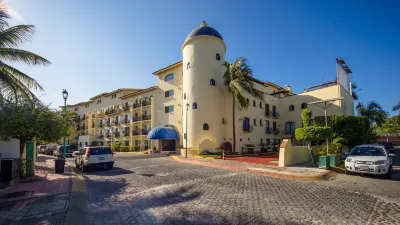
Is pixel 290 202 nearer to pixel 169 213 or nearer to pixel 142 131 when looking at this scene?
pixel 169 213

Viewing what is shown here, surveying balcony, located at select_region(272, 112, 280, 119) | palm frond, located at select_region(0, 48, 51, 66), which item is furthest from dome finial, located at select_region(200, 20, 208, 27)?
palm frond, located at select_region(0, 48, 51, 66)

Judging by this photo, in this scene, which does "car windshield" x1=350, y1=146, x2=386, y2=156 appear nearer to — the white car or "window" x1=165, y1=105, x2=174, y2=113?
the white car

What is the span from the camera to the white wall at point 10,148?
10.6 m

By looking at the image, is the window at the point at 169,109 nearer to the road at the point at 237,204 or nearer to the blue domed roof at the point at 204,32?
the blue domed roof at the point at 204,32

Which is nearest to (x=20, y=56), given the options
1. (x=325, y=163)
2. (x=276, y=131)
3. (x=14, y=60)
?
(x=14, y=60)

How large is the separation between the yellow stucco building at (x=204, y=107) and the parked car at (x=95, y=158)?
12831 mm

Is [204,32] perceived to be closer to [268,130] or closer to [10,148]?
[268,130]

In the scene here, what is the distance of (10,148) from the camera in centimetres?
1095

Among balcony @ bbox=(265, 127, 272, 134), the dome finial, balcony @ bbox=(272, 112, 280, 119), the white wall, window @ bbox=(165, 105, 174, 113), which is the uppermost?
the dome finial

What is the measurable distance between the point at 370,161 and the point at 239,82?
17.5 m

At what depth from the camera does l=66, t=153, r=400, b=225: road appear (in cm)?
536

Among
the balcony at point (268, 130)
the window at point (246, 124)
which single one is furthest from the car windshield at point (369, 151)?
the balcony at point (268, 130)

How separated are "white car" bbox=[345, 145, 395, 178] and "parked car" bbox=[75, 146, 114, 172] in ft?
49.7

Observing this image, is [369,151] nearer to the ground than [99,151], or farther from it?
farther from it
